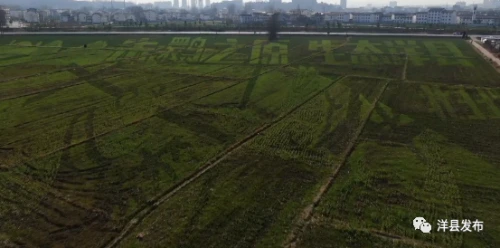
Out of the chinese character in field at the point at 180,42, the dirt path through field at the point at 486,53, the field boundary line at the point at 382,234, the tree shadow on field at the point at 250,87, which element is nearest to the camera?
the field boundary line at the point at 382,234

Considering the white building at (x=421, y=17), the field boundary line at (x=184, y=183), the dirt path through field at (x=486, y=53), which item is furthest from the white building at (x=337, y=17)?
the field boundary line at (x=184, y=183)

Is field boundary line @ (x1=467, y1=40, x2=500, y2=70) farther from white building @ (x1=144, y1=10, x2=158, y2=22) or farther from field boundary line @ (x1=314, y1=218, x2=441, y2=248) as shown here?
white building @ (x1=144, y1=10, x2=158, y2=22)

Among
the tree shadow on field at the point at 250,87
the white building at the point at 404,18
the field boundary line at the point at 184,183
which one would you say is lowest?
the field boundary line at the point at 184,183

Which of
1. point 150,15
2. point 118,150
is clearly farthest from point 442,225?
point 150,15

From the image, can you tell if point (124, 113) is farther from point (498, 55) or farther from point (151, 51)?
point (498, 55)

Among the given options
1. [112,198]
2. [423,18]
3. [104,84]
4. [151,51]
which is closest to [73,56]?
[151,51]

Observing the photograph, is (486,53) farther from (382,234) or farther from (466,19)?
(466,19)

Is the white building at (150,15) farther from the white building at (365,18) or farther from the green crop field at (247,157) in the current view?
the green crop field at (247,157)

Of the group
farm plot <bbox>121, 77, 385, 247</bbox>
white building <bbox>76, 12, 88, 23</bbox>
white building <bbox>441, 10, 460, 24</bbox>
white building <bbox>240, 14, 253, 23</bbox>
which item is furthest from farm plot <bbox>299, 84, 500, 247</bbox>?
white building <bbox>76, 12, 88, 23</bbox>
